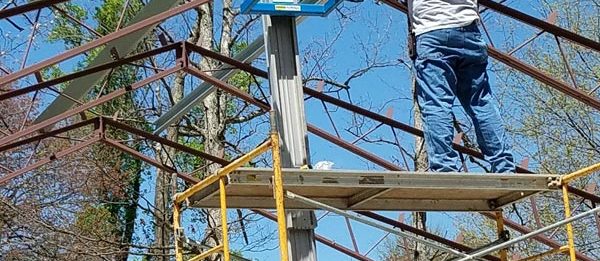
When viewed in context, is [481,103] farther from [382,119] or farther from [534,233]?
[382,119]

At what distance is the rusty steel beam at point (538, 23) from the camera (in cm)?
928

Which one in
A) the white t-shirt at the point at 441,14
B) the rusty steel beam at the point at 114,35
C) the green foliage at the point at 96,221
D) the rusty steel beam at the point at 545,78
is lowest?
the white t-shirt at the point at 441,14

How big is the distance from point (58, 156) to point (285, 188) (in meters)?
7.78

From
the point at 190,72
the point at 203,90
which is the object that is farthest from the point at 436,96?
the point at 203,90

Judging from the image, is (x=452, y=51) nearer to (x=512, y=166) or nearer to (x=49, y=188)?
(x=512, y=166)

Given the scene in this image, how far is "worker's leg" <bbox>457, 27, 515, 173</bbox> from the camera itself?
6621 mm

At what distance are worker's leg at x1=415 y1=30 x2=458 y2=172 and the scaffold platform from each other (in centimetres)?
26

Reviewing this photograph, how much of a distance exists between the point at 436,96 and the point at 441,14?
596 millimetres

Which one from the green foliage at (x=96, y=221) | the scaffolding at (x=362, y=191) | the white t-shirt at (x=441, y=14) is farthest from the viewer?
the green foliage at (x=96, y=221)

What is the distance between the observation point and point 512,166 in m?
6.66

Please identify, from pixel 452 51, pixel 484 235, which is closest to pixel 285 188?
pixel 452 51

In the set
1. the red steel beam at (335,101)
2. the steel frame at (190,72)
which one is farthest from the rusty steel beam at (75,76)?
the red steel beam at (335,101)

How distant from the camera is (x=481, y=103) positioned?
675 cm

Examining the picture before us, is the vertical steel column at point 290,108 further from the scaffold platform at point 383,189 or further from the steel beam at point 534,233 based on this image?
the steel beam at point 534,233
